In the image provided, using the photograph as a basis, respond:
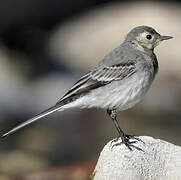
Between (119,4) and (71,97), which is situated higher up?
(119,4)

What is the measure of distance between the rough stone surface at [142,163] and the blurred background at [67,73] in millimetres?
8246

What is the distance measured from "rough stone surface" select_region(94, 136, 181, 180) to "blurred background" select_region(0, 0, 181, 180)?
825 cm

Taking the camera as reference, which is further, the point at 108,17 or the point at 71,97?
the point at 108,17

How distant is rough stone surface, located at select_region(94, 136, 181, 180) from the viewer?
1003 cm

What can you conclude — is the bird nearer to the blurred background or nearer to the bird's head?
the bird's head

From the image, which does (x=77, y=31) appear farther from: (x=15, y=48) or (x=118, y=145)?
(x=118, y=145)

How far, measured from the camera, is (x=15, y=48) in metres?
28.9

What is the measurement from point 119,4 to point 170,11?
2.37 meters

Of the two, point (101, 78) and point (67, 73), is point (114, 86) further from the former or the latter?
point (67, 73)

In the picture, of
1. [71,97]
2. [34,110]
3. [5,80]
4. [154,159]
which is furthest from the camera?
[5,80]

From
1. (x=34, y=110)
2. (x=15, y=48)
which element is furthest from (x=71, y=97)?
(x=15, y=48)

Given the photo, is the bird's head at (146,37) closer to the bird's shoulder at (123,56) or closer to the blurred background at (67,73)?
the bird's shoulder at (123,56)

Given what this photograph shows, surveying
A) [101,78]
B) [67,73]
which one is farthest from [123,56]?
[67,73]

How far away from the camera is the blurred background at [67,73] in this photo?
71.2ft
